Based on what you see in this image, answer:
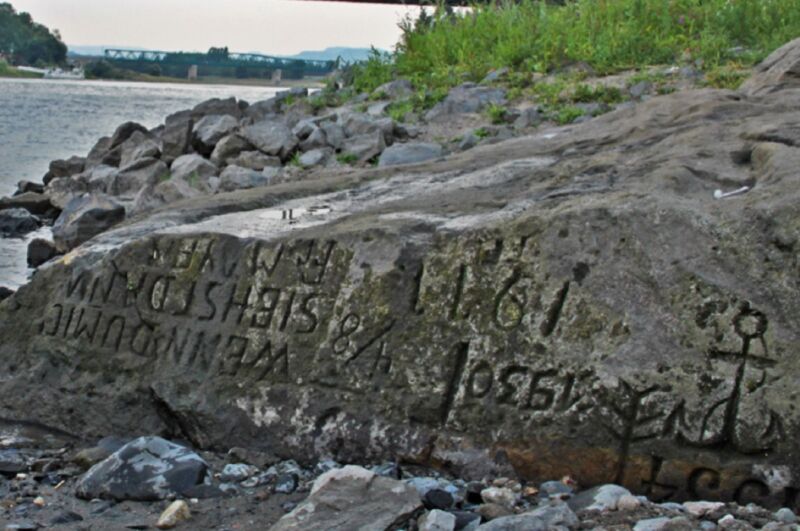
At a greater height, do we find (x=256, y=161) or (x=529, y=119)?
(x=529, y=119)

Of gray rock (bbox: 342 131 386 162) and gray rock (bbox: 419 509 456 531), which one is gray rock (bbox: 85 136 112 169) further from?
gray rock (bbox: 419 509 456 531)

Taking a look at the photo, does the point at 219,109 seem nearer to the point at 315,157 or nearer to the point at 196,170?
the point at 196,170

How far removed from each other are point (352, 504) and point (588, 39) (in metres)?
8.52

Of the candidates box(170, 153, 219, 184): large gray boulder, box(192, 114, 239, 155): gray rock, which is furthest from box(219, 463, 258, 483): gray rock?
box(192, 114, 239, 155): gray rock

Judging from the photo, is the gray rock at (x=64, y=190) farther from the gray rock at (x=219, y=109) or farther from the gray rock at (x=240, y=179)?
the gray rock at (x=240, y=179)

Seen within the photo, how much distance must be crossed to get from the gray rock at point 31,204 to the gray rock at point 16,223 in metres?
0.63

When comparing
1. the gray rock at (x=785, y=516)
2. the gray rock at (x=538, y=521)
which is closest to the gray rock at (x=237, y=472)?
the gray rock at (x=538, y=521)

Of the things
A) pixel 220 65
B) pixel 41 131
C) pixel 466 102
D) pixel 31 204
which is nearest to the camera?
pixel 466 102

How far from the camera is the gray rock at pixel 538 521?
331cm

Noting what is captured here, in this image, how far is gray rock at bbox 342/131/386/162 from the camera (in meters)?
9.94

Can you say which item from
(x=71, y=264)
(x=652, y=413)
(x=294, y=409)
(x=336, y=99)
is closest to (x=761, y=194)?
(x=652, y=413)

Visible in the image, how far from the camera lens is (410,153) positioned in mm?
9359

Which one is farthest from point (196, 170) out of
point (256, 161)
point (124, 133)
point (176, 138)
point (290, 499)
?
point (290, 499)

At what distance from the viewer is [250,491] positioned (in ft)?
13.3
